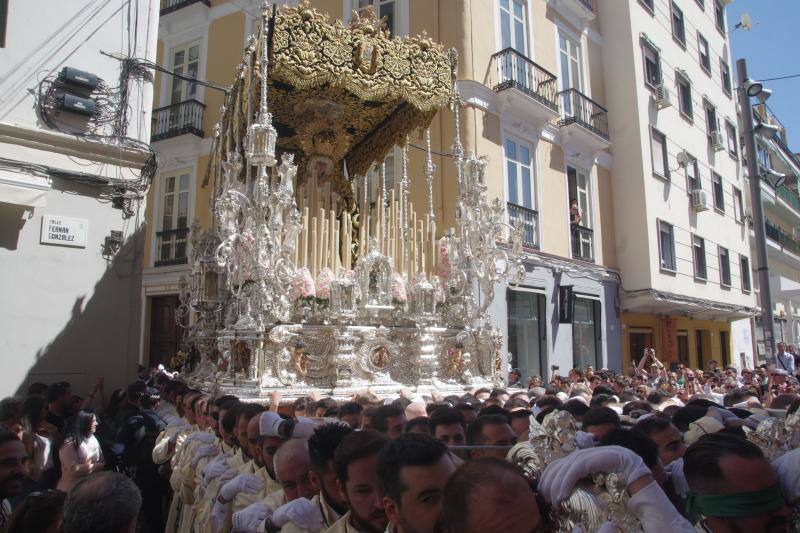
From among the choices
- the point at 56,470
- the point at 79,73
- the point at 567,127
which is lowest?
the point at 56,470

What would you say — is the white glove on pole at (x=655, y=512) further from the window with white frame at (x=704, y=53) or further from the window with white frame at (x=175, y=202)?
the window with white frame at (x=704, y=53)

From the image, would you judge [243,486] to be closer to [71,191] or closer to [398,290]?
[398,290]

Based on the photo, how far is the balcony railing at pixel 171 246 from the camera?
14297 millimetres

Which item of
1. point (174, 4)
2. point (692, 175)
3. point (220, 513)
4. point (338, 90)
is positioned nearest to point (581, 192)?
point (692, 175)

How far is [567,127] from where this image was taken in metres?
14.0

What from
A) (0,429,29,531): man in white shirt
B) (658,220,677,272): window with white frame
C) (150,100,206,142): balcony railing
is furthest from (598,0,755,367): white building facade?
(0,429,29,531): man in white shirt

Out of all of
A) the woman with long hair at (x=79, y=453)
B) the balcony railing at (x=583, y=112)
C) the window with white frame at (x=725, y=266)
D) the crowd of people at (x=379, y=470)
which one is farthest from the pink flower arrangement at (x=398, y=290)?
the window with white frame at (x=725, y=266)

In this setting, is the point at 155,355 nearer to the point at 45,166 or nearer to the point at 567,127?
the point at 45,166

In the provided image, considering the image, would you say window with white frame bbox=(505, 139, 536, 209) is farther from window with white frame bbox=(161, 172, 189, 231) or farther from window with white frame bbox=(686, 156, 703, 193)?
window with white frame bbox=(161, 172, 189, 231)

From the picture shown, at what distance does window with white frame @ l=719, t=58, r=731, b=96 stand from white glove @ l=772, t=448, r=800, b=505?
2367 centimetres

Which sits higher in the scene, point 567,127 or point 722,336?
point 567,127

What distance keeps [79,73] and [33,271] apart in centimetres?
239

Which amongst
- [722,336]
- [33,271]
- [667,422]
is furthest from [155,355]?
[722,336]

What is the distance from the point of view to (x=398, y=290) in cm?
775
